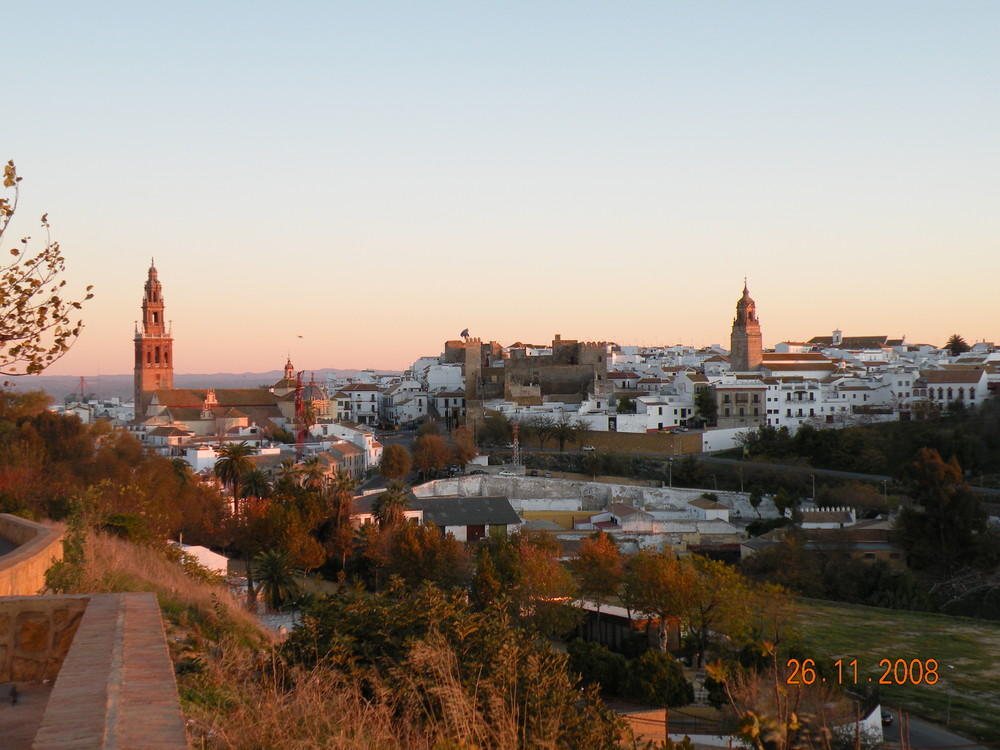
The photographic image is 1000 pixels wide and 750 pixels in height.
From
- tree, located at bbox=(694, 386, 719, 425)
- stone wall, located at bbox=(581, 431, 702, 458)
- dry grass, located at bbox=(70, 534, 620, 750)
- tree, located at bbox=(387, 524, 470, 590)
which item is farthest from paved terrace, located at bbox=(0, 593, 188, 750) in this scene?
tree, located at bbox=(694, 386, 719, 425)

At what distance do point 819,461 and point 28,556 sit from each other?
39.0 meters

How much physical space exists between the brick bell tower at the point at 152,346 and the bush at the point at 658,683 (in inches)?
2219

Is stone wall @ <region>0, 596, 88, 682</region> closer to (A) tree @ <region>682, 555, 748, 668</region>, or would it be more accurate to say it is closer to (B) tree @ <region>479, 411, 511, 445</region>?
(A) tree @ <region>682, 555, 748, 668</region>

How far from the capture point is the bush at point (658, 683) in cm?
1482

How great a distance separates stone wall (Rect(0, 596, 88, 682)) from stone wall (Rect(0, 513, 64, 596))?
1.21 meters

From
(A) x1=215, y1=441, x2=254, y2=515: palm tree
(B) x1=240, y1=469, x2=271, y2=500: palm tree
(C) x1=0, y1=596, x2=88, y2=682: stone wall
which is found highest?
(C) x1=0, y1=596, x2=88, y2=682: stone wall

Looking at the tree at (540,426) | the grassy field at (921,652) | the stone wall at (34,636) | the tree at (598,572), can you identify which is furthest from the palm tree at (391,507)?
the stone wall at (34,636)

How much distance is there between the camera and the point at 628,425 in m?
48.8

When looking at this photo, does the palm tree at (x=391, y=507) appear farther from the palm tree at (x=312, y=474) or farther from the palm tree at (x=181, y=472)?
the palm tree at (x=181, y=472)

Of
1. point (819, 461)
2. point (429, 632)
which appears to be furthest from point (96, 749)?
point (819, 461)

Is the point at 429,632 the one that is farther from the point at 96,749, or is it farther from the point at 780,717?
the point at 96,749

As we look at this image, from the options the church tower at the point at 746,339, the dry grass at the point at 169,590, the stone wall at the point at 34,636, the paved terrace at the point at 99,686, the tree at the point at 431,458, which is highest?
the church tower at the point at 746,339

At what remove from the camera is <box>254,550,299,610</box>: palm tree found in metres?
19.1

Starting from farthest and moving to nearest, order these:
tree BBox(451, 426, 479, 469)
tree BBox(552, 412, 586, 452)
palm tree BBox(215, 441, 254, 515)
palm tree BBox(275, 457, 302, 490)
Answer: tree BBox(552, 412, 586, 452), tree BBox(451, 426, 479, 469), palm tree BBox(215, 441, 254, 515), palm tree BBox(275, 457, 302, 490)
